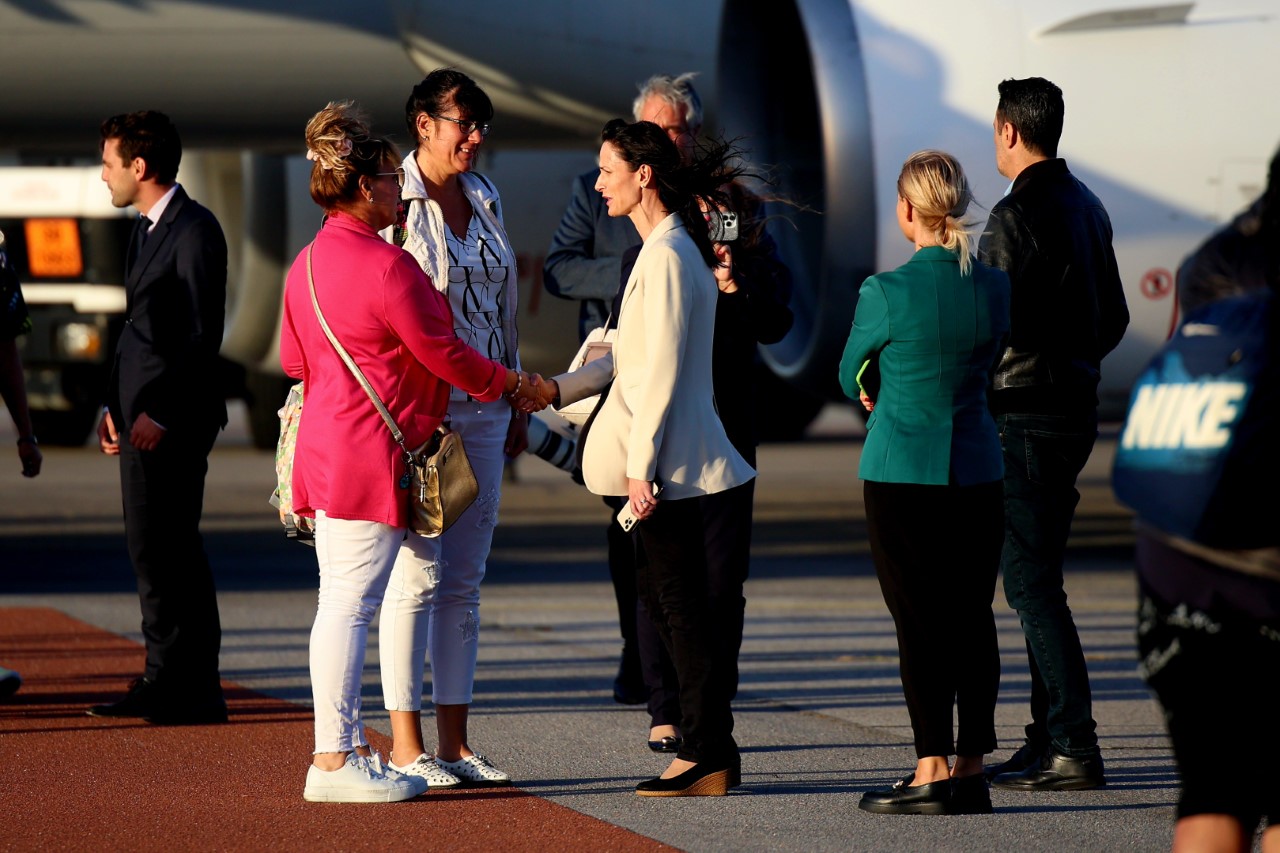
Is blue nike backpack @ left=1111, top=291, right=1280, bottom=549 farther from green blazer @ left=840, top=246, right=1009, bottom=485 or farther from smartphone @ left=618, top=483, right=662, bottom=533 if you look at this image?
smartphone @ left=618, top=483, right=662, bottom=533

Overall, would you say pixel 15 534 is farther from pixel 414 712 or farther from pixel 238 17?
pixel 414 712

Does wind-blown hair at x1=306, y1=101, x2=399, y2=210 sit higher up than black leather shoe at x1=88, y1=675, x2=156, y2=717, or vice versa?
wind-blown hair at x1=306, y1=101, x2=399, y2=210

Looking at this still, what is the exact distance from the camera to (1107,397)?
7.91 meters

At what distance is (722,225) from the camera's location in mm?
4316

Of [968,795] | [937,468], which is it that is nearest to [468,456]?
[937,468]

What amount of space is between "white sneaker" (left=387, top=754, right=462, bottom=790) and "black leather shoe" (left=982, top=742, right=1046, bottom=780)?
1.37m

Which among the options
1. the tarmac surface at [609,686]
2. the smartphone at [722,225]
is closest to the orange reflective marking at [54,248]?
the tarmac surface at [609,686]

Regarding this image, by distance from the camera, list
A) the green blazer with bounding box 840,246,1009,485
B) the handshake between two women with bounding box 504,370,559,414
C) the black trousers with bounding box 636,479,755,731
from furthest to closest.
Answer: the black trousers with bounding box 636,479,755,731 < the handshake between two women with bounding box 504,370,559,414 < the green blazer with bounding box 840,246,1009,485

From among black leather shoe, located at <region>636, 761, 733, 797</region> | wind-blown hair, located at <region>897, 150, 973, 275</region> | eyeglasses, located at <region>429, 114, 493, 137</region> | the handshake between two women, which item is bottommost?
black leather shoe, located at <region>636, 761, 733, 797</region>

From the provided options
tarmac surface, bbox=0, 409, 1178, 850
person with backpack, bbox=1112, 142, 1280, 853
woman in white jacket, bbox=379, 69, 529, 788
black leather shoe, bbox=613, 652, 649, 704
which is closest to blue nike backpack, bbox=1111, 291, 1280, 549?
person with backpack, bbox=1112, 142, 1280, 853

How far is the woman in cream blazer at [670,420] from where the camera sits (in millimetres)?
3924

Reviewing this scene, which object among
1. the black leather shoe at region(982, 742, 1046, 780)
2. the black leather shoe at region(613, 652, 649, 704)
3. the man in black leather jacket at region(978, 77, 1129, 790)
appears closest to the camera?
the man in black leather jacket at region(978, 77, 1129, 790)

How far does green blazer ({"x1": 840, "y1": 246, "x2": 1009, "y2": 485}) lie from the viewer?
3812 mm

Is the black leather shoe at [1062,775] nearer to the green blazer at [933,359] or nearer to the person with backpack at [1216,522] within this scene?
the green blazer at [933,359]
